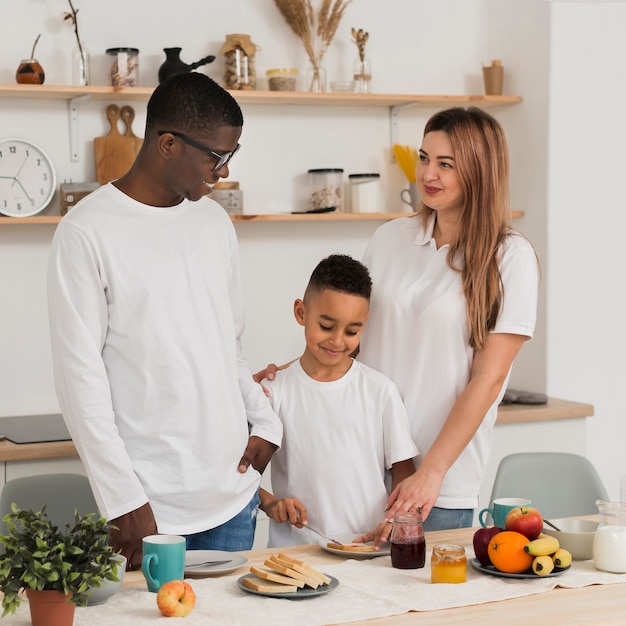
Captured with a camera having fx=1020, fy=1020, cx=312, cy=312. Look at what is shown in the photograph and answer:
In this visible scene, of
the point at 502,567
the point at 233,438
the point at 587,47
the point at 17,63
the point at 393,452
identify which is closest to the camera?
the point at 502,567

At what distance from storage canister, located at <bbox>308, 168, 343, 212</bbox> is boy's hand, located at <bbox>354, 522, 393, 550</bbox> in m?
1.86

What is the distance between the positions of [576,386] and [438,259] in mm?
1839

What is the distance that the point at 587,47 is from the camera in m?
3.80

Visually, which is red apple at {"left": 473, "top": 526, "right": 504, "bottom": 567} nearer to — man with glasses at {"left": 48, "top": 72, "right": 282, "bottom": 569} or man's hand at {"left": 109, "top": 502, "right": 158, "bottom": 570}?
man with glasses at {"left": 48, "top": 72, "right": 282, "bottom": 569}

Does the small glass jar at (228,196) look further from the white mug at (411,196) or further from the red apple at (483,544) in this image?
the red apple at (483,544)

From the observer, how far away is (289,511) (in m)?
2.15

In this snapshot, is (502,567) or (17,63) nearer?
(502,567)

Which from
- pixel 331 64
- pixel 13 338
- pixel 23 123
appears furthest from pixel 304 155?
pixel 13 338

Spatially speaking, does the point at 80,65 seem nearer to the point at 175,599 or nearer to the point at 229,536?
the point at 229,536

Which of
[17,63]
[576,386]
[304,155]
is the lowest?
[576,386]

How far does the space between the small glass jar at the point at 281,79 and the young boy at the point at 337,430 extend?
1524 millimetres

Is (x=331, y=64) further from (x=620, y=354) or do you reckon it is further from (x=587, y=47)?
(x=620, y=354)

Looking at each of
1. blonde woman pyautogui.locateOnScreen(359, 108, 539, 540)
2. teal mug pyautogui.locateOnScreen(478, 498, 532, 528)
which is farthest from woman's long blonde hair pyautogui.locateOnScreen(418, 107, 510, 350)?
teal mug pyautogui.locateOnScreen(478, 498, 532, 528)

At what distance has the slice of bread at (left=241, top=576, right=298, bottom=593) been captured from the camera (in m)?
1.67
